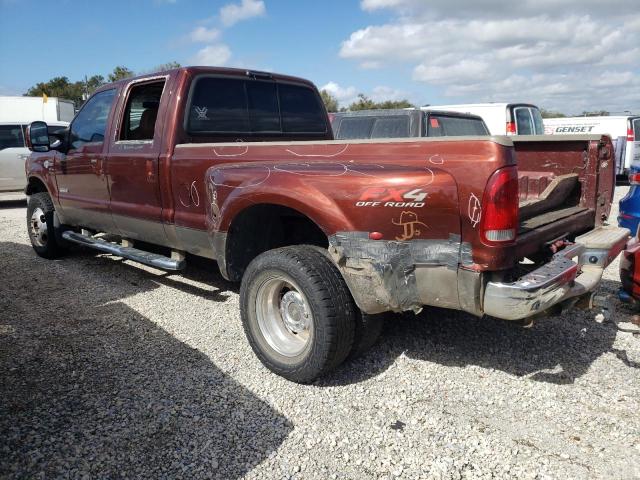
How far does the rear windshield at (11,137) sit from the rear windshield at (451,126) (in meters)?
9.24

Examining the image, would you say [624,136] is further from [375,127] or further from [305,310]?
[305,310]

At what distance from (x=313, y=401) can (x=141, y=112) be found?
311cm

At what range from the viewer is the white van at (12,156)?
11367 millimetres

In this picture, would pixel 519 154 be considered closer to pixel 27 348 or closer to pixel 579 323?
pixel 579 323

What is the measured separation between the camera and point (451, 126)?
329 inches

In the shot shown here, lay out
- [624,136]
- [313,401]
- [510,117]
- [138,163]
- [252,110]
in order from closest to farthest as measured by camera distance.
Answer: [313,401]
[138,163]
[252,110]
[510,117]
[624,136]

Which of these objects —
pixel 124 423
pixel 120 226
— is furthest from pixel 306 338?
pixel 120 226

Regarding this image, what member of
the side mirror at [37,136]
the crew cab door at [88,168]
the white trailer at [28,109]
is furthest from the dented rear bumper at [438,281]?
the white trailer at [28,109]

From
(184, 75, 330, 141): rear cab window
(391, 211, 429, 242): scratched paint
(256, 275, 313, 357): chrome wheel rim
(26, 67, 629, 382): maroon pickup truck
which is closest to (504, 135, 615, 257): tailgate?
(26, 67, 629, 382): maroon pickup truck

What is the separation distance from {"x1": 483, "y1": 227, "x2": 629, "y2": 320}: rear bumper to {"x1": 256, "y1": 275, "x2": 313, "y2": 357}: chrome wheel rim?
3.91 ft

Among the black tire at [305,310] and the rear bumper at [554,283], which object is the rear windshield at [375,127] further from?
the black tire at [305,310]

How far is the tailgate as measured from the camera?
141 inches

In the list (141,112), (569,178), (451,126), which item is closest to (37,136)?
(141,112)

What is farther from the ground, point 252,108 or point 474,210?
point 252,108
